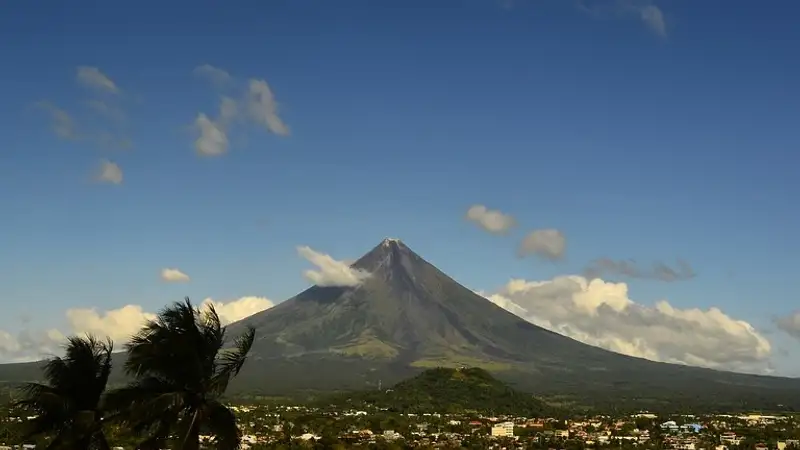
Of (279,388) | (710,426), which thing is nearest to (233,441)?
(710,426)

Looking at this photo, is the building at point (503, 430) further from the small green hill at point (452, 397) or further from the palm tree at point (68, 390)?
the palm tree at point (68, 390)

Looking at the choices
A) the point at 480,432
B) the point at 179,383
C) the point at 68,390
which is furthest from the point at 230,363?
the point at 480,432

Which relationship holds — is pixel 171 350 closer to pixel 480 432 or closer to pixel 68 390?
pixel 68 390

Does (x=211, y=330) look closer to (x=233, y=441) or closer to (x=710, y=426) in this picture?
(x=233, y=441)

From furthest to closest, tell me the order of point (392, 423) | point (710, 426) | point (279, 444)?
point (710, 426) → point (392, 423) → point (279, 444)

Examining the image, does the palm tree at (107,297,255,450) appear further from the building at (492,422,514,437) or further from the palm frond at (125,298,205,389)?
the building at (492,422,514,437)

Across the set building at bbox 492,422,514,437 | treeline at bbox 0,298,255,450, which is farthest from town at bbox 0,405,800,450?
treeline at bbox 0,298,255,450

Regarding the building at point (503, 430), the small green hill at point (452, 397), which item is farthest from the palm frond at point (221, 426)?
the small green hill at point (452, 397)
